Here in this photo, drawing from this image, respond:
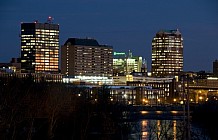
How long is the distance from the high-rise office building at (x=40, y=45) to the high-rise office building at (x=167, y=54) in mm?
35955

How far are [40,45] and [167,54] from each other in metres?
43.2

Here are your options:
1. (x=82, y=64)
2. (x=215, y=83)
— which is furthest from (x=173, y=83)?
(x=82, y=64)

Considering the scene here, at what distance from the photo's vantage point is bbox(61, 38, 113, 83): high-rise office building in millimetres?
151000

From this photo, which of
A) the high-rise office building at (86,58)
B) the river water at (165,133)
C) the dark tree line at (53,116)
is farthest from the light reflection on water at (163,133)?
the high-rise office building at (86,58)

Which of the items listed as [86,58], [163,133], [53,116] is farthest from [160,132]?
[86,58]

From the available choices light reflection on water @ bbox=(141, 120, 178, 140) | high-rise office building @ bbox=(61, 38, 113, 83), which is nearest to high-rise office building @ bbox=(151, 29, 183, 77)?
high-rise office building @ bbox=(61, 38, 113, 83)

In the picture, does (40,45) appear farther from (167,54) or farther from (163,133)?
(163,133)

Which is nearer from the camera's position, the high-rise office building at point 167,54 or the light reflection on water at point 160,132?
the light reflection on water at point 160,132

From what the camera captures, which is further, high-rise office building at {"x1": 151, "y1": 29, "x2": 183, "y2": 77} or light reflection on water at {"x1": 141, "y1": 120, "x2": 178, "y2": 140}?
high-rise office building at {"x1": 151, "y1": 29, "x2": 183, "y2": 77}

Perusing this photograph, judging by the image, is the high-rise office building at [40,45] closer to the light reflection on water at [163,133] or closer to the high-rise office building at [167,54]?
the high-rise office building at [167,54]

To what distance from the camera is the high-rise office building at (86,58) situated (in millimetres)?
151000

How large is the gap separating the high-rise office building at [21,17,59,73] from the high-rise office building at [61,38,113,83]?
3608mm

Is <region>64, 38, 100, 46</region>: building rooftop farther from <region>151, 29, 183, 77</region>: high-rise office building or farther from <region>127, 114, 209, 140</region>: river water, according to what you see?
<region>127, 114, 209, 140</region>: river water

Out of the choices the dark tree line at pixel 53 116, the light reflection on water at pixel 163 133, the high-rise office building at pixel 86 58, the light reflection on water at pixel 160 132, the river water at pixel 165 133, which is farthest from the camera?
the high-rise office building at pixel 86 58
